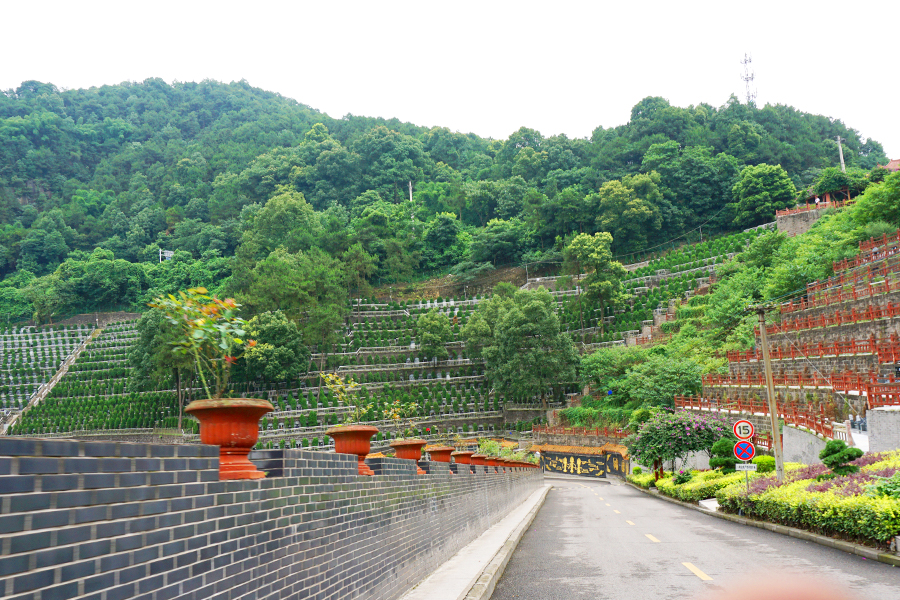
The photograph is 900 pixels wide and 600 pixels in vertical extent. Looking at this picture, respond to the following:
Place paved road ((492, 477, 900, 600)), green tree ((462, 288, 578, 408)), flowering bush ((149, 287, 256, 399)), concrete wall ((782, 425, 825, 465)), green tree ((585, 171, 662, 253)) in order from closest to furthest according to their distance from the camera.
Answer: flowering bush ((149, 287, 256, 399)) → paved road ((492, 477, 900, 600)) → concrete wall ((782, 425, 825, 465)) → green tree ((462, 288, 578, 408)) → green tree ((585, 171, 662, 253))

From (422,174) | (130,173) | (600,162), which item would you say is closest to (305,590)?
(600,162)

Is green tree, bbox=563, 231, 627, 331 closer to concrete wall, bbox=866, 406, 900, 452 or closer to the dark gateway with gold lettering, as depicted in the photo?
the dark gateway with gold lettering

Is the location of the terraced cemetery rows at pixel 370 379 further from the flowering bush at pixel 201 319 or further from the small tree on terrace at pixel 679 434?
the flowering bush at pixel 201 319

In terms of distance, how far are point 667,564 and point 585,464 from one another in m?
34.8

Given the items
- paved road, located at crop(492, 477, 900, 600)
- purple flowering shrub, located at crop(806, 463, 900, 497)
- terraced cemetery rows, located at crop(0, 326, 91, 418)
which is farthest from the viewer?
terraced cemetery rows, located at crop(0, 326, 91, 418)

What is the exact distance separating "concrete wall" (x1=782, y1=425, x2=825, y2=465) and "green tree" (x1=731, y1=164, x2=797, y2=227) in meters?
52.8

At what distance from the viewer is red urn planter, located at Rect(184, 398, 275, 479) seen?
12.1ft

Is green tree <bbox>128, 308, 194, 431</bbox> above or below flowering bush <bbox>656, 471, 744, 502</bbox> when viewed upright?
above

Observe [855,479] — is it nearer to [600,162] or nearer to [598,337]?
[598,337]

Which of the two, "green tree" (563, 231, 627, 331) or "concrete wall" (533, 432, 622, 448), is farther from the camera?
"green tree" (563, 231, 627, 331)

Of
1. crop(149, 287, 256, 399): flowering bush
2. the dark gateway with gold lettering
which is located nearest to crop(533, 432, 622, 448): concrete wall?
the dark gateway with gold lettering

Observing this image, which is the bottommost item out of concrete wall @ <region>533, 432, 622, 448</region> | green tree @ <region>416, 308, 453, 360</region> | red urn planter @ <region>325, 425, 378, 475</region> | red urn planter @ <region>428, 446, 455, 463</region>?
concrete wall @ <region>533, 432, 622, 448</region>

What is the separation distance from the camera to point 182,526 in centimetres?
301

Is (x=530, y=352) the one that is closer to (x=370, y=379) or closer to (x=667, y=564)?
(x=370, y=379)
